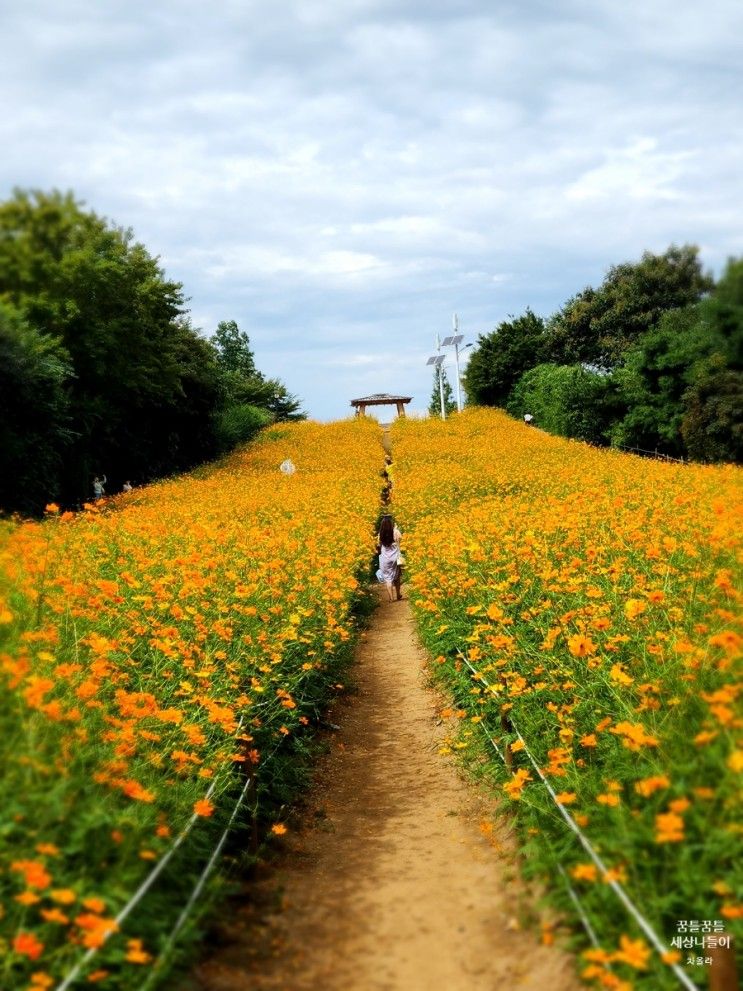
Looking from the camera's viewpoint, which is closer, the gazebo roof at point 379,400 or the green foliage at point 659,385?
the green foliage at point 659,385

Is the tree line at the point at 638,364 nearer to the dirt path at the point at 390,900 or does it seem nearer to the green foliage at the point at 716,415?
the green foliage at the point at 716,415

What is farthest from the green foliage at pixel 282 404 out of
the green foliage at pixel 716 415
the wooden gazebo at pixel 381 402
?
the green foliage at pixel 716 415

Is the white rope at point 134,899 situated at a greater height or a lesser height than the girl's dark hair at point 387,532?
lesser

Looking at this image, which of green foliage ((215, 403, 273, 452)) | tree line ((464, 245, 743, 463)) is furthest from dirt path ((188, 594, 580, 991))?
green foliage ((215, 403, 273, 452))

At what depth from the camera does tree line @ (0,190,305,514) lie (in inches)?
795

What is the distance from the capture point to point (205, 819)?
461 cm

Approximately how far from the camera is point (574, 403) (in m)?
40.4

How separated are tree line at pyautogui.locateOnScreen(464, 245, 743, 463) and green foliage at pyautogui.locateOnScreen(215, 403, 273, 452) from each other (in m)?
16.7

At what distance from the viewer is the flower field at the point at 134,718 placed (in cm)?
321

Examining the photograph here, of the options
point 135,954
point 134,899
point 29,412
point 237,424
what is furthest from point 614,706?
point 237,424

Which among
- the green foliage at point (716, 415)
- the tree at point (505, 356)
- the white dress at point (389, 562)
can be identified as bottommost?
the white dress at point (389, 562)

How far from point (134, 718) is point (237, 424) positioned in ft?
136

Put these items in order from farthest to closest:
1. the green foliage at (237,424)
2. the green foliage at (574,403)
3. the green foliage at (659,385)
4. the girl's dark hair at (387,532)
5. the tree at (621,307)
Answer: the tree at (621,307)
the green foliage at (237,424)
the green foliage at (574,403)
the green foliage at (659,385)
the girl's dark hair at (387,532)

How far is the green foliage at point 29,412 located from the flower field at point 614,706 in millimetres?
12377
